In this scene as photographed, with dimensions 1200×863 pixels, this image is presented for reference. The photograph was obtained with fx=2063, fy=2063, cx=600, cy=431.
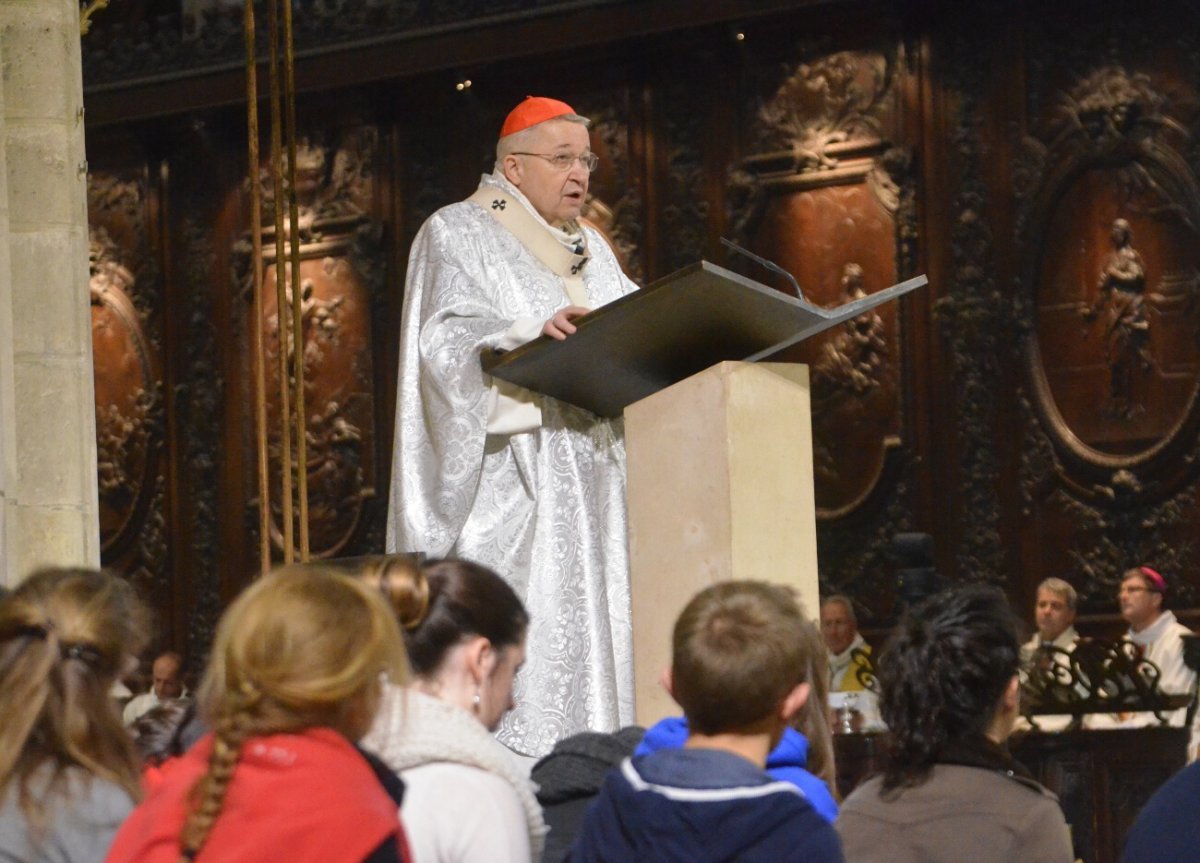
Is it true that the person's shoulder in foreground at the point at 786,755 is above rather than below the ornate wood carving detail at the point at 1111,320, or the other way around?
below

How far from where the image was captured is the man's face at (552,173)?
192 inches

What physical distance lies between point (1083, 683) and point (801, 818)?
5.38m

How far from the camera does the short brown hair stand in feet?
7.85

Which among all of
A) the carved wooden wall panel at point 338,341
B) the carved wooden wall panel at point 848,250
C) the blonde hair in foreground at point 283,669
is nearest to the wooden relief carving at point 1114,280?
the carved wooden wall panel at point 848,250

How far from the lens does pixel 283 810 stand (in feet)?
6.78

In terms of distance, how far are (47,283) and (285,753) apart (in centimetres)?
335

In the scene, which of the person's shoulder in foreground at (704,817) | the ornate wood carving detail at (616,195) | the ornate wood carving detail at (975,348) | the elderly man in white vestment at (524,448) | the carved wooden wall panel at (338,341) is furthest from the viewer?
the carved wooden wall panel at (338,341)

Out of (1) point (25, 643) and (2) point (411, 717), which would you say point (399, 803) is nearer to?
(2) point (411, 717)

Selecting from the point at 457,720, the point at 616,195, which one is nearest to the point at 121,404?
the point at 616,195

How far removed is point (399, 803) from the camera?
2.18 meters

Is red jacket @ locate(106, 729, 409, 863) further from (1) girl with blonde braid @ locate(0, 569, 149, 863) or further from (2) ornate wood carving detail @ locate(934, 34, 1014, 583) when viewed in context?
(2) ornate wood carving detail @ locate(934, 34, 1014, 583)

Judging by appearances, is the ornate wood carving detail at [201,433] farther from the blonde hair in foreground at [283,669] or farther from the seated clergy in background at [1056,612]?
the blonde hair in foreground at [283,669]

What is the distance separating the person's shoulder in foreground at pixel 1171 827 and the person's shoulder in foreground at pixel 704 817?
0.41 meters

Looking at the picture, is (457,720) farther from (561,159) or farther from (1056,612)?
(1056,612)
